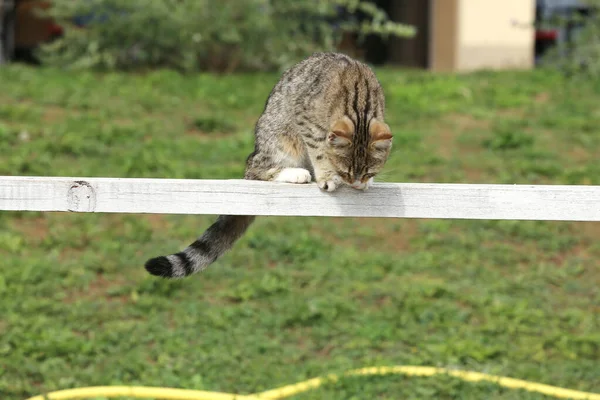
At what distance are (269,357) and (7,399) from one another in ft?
5.24

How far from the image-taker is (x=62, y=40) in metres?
11.0

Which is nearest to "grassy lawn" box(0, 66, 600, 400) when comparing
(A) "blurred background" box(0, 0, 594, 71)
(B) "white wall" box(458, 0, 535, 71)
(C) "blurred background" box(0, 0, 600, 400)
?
(C) "blurred background" box(0, 0, 600, 400)

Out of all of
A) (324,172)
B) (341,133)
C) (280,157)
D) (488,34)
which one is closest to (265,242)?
(280,157)

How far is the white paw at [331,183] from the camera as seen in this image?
3.71 m

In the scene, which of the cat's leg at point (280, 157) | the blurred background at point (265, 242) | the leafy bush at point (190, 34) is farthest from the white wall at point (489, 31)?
the cat's leg at point (280, 157)

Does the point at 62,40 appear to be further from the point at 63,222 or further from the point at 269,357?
the point at 269,357

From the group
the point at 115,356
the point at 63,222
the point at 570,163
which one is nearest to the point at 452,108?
the point at 570,163

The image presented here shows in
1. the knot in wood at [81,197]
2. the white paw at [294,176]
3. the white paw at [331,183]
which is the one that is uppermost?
the knot in wood at [81,197]

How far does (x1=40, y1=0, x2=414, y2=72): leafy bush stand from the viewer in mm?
10422

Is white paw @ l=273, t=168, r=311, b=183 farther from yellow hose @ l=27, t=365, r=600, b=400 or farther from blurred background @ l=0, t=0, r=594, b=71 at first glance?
blurred background @ l=0, t=0, r=594, b=71

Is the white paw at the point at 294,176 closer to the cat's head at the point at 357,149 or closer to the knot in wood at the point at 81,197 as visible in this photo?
the cat's head at the point at 357,149

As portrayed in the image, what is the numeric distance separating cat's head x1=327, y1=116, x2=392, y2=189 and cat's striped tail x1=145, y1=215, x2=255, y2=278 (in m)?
0.63

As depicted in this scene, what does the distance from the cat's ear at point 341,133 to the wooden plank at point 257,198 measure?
1.03 feet

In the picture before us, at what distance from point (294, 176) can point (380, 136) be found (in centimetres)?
47
